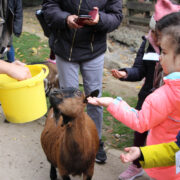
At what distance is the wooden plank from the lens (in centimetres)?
888

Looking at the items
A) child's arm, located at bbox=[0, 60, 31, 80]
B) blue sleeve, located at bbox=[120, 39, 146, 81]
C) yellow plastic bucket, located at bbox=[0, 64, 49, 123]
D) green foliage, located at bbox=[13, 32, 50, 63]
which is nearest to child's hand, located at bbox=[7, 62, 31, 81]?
child's arm, located at bbox=[0, 60, 31, 80]

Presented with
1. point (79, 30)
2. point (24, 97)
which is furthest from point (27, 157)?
point (79, 30)

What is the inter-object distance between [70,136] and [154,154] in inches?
26.8

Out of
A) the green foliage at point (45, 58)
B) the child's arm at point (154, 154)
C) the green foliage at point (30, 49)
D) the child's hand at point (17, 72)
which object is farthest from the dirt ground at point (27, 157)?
the green foliage at point (30, 49)

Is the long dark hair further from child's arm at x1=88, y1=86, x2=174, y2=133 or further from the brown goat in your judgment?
the brown goat

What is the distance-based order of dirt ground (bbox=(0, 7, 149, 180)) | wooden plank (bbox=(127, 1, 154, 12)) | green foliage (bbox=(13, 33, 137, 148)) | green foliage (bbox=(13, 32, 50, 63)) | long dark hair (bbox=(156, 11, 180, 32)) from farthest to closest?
wooden plank (bbox=(127, 1, 154, 12)), green foliage (bbox=(13, 32, 50, 63)), green foliage (bbox=(13, 33, 137, 148)), dirt ground (bbox=(0, 7, 149, 180)), long dark hair (bbox=(156, 11, 180, 32))

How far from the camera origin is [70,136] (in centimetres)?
203

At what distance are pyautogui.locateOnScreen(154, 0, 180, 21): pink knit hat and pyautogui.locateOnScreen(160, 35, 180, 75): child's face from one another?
0.63 meters

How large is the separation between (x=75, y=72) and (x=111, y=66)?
13.2 feet

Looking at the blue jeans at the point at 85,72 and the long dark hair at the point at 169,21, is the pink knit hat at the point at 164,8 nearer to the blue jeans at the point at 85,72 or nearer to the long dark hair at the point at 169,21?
the long dark hair at the point at 169,21

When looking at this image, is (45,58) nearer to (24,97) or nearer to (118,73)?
(24,97)

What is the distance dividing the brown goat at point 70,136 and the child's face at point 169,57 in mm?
568

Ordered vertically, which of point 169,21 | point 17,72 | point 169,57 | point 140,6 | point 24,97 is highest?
point 169,21

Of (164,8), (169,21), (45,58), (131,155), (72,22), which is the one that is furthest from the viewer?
(45,58)
